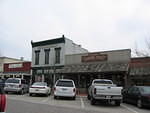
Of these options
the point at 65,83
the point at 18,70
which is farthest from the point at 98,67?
the point at 18,70

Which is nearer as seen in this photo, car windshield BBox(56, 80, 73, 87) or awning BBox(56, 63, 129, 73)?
car windshield BBox(56, 80, 73, 87)

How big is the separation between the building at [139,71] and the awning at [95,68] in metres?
0.88

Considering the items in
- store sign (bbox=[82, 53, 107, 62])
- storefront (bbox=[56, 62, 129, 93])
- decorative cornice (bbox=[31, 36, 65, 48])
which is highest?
decorative cornice (bbox=[31, 36, 65, 48])

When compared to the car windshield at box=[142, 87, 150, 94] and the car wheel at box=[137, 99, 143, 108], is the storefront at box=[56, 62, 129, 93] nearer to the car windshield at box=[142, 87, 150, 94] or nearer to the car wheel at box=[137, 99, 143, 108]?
the car windshield at box=[142, 87, 150, 94]

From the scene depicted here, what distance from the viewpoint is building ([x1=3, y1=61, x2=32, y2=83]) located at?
132 ft

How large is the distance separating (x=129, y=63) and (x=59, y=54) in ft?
37.1

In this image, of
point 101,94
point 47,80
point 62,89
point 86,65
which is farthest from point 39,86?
point 47,80

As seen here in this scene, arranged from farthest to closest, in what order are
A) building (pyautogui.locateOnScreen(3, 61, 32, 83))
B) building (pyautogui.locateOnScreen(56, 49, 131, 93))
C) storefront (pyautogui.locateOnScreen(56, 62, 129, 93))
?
1. building (pyautogui.locateOnScreen(3, 61, 32, 83))
2. building (pyautogui.locateOnScreen(56, 49, 131, 93))
3. storefront (pyautogui.locateOnScreen(56, 62, 129, 93))

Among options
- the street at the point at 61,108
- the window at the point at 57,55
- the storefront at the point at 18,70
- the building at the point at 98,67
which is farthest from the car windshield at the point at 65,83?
the storefront at the point at 18,70

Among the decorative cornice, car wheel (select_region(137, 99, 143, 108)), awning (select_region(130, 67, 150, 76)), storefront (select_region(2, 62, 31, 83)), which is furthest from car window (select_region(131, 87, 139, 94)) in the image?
storefront (select_region(2, 62, 31, 83))

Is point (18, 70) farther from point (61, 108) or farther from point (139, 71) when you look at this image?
point (61, 108)

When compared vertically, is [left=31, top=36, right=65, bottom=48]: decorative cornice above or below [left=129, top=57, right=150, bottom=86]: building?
above

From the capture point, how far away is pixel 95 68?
28875 millimetres

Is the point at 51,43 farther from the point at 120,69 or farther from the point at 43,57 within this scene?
the point at 120,69
